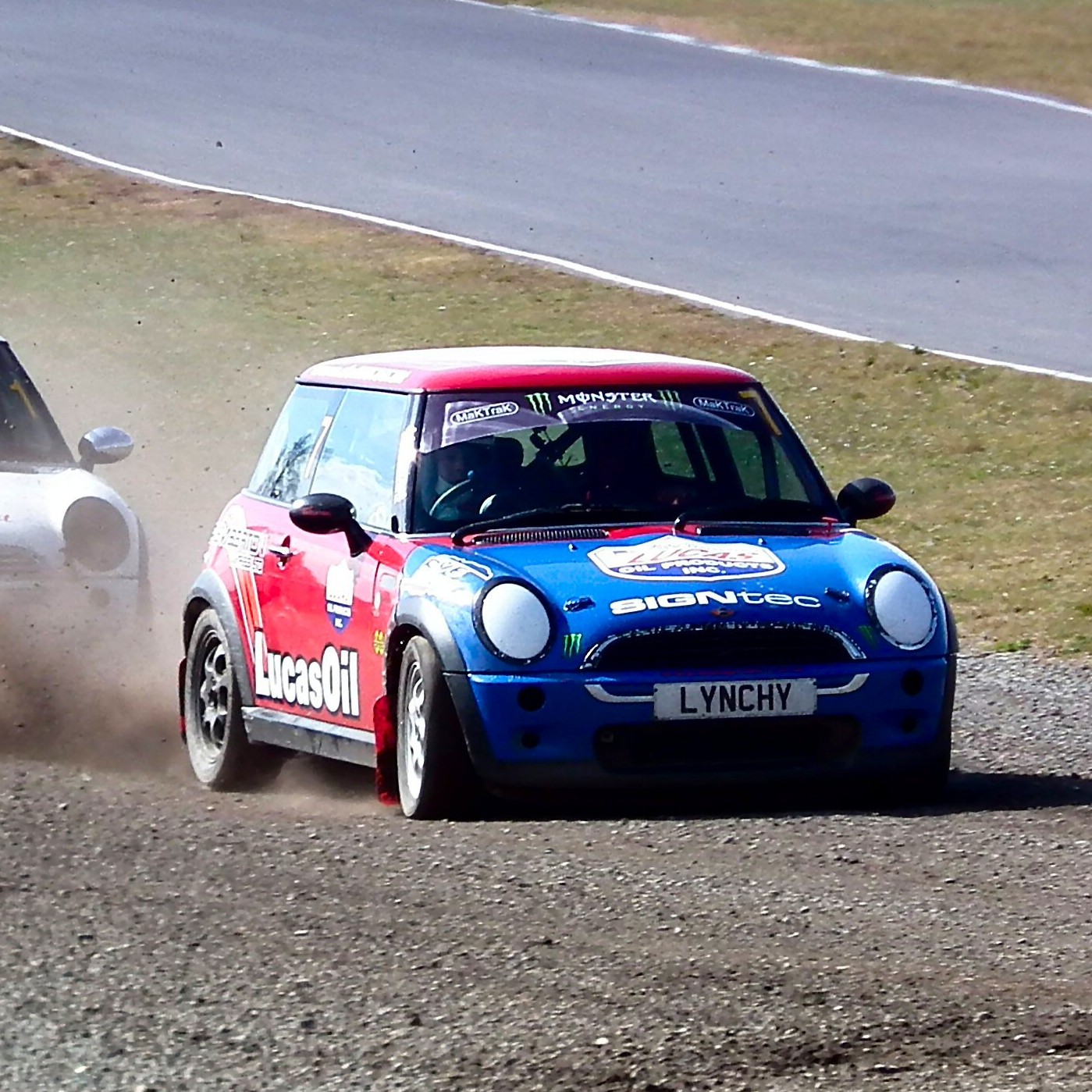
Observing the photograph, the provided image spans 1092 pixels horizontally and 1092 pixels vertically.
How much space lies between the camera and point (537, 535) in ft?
25.7

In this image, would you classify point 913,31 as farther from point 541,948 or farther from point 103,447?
point 541,948

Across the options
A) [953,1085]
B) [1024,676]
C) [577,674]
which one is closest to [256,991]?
[953,1085]

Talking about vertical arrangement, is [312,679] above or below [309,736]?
above

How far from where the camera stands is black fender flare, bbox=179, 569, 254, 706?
8.88m

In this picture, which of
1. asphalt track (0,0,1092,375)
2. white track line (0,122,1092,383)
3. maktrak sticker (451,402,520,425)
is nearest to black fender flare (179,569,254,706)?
maktrak sticker (451,402,520,425)

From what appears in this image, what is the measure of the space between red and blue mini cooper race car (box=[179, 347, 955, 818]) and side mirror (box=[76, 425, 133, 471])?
6.25 ft

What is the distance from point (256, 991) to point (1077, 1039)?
5.30ft

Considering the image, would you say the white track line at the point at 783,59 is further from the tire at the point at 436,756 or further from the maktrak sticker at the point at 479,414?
the tire at the point at 436,756

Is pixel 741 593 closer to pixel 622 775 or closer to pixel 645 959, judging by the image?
pixel 622 775

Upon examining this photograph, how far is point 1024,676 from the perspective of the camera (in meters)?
10.7

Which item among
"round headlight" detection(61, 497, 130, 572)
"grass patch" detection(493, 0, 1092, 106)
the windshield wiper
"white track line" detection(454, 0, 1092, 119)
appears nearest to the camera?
the windshield wiper

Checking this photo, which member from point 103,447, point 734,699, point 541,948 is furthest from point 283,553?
point 541,948

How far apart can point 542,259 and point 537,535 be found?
13.7 metres

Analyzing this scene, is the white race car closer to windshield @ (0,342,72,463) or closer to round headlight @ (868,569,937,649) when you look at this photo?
windshield @ (0,342,72,463)
